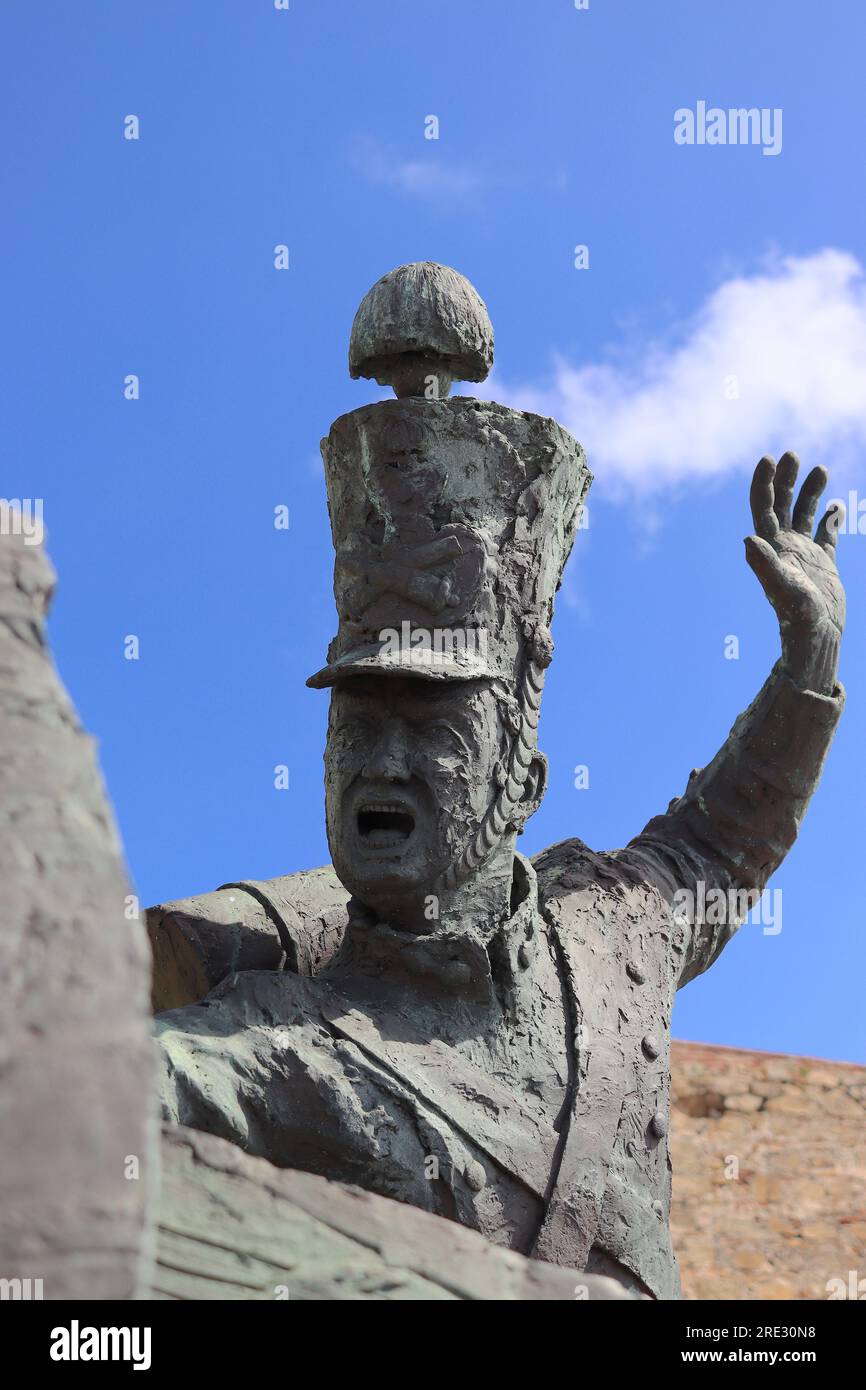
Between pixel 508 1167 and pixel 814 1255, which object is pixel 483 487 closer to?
pixel 508 1167

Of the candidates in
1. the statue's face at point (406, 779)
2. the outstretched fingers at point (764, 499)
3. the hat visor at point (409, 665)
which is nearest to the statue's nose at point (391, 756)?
the statue's face at point (406, 779)

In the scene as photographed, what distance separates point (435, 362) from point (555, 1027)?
1.58m

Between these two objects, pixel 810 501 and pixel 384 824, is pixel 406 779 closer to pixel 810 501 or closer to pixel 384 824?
pixel 384 824

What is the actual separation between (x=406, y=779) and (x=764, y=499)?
1.42 meters

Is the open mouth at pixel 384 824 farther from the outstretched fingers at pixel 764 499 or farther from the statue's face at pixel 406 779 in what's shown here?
the outstretched fingers at pixel 764 499

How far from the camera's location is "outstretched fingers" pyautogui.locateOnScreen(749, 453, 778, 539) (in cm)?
489

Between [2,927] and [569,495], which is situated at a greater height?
[569,495]

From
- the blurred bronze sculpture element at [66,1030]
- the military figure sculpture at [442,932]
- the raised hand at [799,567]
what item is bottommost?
the blurred bronze sculpture element at [66,1030]

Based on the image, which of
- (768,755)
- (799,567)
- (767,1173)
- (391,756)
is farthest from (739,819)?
(767,1173)

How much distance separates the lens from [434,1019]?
4.16 metres

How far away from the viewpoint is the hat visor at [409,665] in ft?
13.3

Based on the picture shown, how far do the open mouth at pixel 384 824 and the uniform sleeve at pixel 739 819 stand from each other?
0.98 m

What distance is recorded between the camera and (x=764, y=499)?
4914 mm
